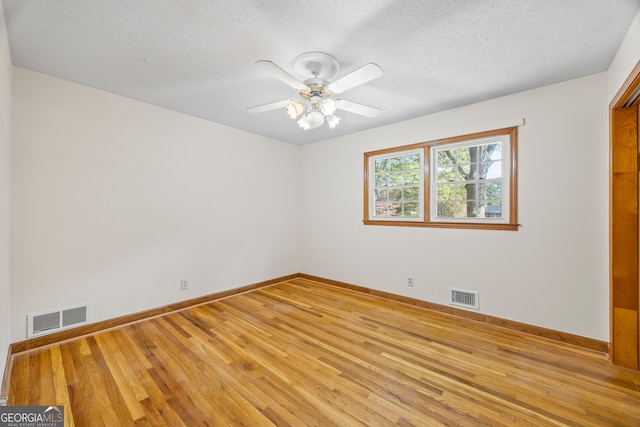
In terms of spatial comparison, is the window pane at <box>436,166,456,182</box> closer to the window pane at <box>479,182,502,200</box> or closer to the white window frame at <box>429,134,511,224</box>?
the white window frame at <box>429,134,511,224</box>

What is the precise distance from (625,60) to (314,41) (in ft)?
7.26

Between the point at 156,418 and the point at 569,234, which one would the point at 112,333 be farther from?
the point at 569,234

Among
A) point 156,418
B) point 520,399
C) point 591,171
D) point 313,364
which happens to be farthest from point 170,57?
point 591,171

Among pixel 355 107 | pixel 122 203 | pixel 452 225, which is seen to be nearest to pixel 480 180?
pixel 452 225

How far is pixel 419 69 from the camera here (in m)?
2.34

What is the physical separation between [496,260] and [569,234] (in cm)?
67

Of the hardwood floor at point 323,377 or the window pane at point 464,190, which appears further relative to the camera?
the window pane at point 464,190

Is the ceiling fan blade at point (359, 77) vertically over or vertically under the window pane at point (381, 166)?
over

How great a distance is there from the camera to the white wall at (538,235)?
2432 mm

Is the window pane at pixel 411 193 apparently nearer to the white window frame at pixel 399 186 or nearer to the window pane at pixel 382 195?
the white window frame at pixel 399 186

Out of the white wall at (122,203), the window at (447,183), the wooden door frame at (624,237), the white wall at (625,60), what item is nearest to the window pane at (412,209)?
the window at (447,183)

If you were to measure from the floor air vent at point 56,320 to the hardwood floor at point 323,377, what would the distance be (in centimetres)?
17

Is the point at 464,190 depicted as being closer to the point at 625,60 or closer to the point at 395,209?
the point at 395,209

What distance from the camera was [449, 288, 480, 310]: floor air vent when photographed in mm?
3079
